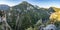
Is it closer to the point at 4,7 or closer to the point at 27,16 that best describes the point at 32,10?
the point at 27,16

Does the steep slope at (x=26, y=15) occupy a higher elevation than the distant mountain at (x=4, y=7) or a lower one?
lower

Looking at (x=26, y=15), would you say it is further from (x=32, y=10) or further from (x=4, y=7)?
(x=4, y=7)

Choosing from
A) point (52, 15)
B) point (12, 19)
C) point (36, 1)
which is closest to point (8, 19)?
point (12, 19)

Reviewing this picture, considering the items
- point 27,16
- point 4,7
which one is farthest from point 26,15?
point 4,7

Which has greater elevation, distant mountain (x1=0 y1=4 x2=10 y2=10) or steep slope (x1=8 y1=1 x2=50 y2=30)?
distant mountain (x1=0 y1=4 x2=10 y2=10)

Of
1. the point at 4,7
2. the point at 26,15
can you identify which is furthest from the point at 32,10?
the point at 4,7

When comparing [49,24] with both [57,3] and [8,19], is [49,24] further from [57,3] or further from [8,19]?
[8,19]

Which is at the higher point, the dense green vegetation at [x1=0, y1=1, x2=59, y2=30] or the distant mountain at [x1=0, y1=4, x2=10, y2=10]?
the distant mountain at [x1=0, y1=4, x2=10, y2=10]

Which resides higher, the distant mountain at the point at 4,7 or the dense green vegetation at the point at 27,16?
the distant mountain at the point at 4,7

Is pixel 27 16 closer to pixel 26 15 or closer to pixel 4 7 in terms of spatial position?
pixel 26 15

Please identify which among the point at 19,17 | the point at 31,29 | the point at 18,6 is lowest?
the point at 31,29

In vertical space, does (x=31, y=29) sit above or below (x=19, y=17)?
below
